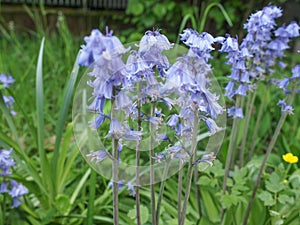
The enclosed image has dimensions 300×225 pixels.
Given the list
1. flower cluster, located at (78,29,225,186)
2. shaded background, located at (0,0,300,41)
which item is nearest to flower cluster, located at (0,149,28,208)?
flower cluster, located at (78,29,225,186)

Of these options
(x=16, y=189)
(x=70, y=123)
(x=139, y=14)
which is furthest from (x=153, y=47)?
(x=139, y=14)

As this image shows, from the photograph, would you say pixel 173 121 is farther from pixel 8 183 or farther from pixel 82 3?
pixel 82 3

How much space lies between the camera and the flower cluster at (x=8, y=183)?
1.80 meters

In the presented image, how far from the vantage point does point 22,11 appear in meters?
7.36

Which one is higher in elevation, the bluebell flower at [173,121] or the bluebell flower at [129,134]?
the bluebell flower at [173,121]

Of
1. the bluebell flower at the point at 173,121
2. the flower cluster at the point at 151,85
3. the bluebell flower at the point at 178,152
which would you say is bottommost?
the bluebell flower at the point at 178,152

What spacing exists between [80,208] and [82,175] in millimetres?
234

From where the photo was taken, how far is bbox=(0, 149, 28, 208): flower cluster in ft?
5.89

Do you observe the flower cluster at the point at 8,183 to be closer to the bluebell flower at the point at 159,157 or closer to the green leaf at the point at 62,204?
the green leaf at the point at 62,204

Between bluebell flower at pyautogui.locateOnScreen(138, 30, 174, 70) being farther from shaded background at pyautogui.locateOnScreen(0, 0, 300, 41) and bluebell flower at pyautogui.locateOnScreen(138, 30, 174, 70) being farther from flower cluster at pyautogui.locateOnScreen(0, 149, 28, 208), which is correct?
shaded background at pyautogui.locateOnScreen(0, 0, 300, 41)

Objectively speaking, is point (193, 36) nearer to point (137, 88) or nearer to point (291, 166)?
point (137, 88)

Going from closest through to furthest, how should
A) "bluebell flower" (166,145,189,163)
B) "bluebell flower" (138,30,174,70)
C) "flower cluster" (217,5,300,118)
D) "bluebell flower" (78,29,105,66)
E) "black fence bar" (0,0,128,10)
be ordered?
"bluebell flower" (78,29,105,66), "bluebell flower" (138,30,174,70), "bluebell flower" (166,145,189,163), "flower cluster" (217,5,300,118), "black fence bar" (0,0,128,10)

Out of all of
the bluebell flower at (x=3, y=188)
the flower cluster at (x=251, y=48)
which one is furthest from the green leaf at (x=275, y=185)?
the bluebell flower at (x=3, y=188)

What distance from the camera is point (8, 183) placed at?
6.33 feet
